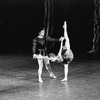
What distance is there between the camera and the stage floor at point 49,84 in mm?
7590

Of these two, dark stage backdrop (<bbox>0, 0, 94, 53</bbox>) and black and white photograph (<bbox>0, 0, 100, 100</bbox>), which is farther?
dark stage backdrop (<bbox>0, 0, 94, 53</bbox>)

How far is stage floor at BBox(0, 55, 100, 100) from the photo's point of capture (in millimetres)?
7590

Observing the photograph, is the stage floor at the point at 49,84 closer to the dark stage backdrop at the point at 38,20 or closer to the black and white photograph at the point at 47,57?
the black and white photograph at the point at 47,57

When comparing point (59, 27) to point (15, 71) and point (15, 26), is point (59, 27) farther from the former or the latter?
point (15, 71)

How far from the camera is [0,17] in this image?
26094 mm

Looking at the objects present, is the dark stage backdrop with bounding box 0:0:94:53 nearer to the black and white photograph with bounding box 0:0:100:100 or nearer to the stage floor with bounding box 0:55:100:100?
the black and white photograph with bounding box 0:0:100:100

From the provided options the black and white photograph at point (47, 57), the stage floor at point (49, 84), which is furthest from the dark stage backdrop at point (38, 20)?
the stage floor at point (49, 84)

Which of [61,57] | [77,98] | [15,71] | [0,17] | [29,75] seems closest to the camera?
[77,98]

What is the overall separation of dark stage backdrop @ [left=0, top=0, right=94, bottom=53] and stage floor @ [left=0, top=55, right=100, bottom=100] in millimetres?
11160

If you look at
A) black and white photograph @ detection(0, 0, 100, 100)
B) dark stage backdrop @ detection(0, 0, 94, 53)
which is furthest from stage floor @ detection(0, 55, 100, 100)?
dark stage backdrop @ detection(0, 0, 94, 53)

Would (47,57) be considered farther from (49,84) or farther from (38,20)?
(38,20)

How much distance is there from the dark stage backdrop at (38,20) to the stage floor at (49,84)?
439 inches

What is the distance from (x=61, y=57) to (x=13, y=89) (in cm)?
172

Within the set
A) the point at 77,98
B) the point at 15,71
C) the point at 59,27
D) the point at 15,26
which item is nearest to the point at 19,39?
the point at 15,26
